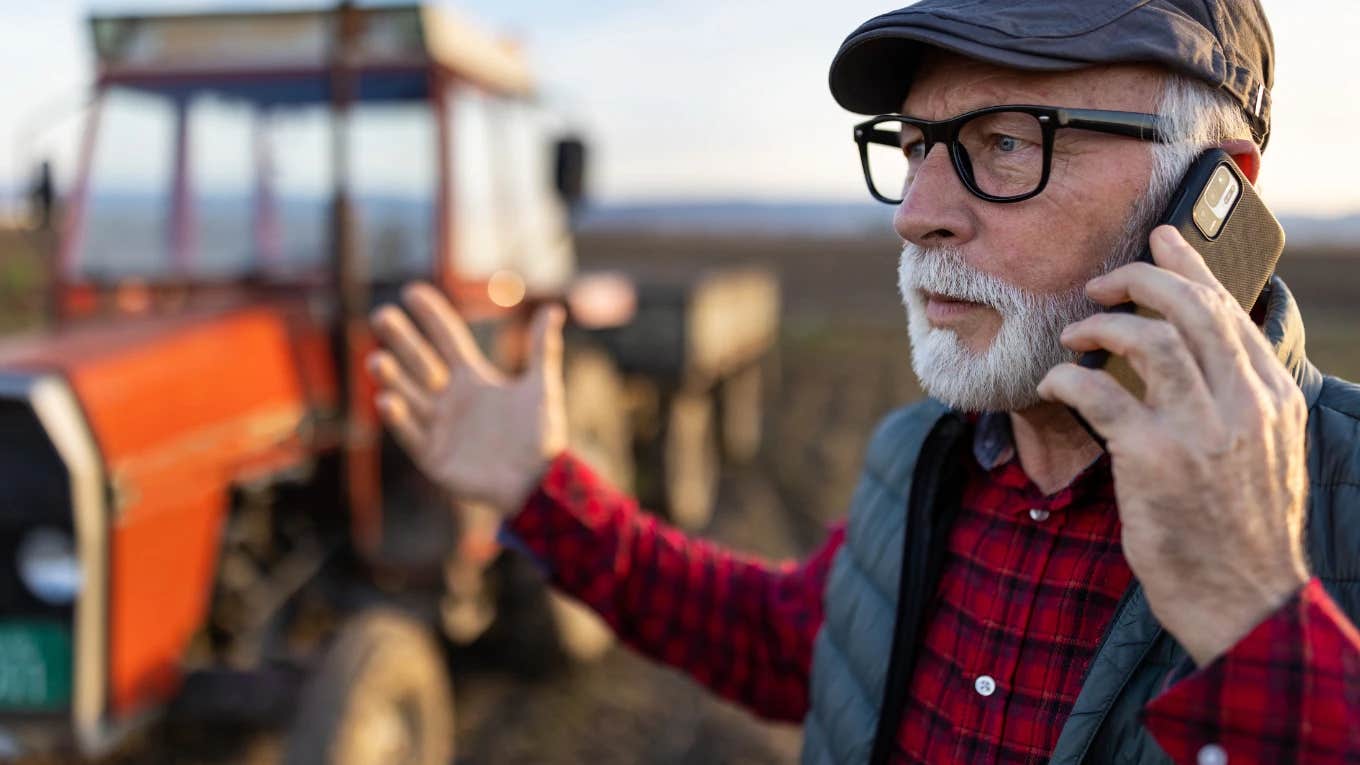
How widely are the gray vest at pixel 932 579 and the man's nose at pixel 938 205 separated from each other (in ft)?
0.89

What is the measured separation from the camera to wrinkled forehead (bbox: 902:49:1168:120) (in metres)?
1.11

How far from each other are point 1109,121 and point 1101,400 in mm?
362

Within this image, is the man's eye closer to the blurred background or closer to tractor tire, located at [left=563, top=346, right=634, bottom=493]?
the blurred background

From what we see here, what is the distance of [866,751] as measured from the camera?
1.27 metres

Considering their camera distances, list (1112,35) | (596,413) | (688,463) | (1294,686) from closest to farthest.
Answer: (1294,686) < (1112,35) < (596,413) < (688,463)

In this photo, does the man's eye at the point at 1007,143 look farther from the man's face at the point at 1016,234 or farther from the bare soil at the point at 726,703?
the bare soil at the point at 726,703

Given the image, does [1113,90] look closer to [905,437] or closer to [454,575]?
[905,437]

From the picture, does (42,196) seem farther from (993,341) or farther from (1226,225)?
(1226,225)

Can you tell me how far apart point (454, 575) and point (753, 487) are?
461 cm

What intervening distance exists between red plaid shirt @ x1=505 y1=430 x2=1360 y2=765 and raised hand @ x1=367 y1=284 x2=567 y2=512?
6cm

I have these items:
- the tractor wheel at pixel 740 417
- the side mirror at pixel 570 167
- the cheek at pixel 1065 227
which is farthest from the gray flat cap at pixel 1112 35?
the tractor wheel at pixel 740 417

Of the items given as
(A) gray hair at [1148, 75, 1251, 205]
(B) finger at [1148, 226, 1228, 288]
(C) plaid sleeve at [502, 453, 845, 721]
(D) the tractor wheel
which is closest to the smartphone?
(A) gray hair at [1148, 75, 1251, 205]

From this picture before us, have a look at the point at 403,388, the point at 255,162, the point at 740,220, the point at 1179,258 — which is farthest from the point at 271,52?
the point at 740,220

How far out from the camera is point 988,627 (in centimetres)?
122
